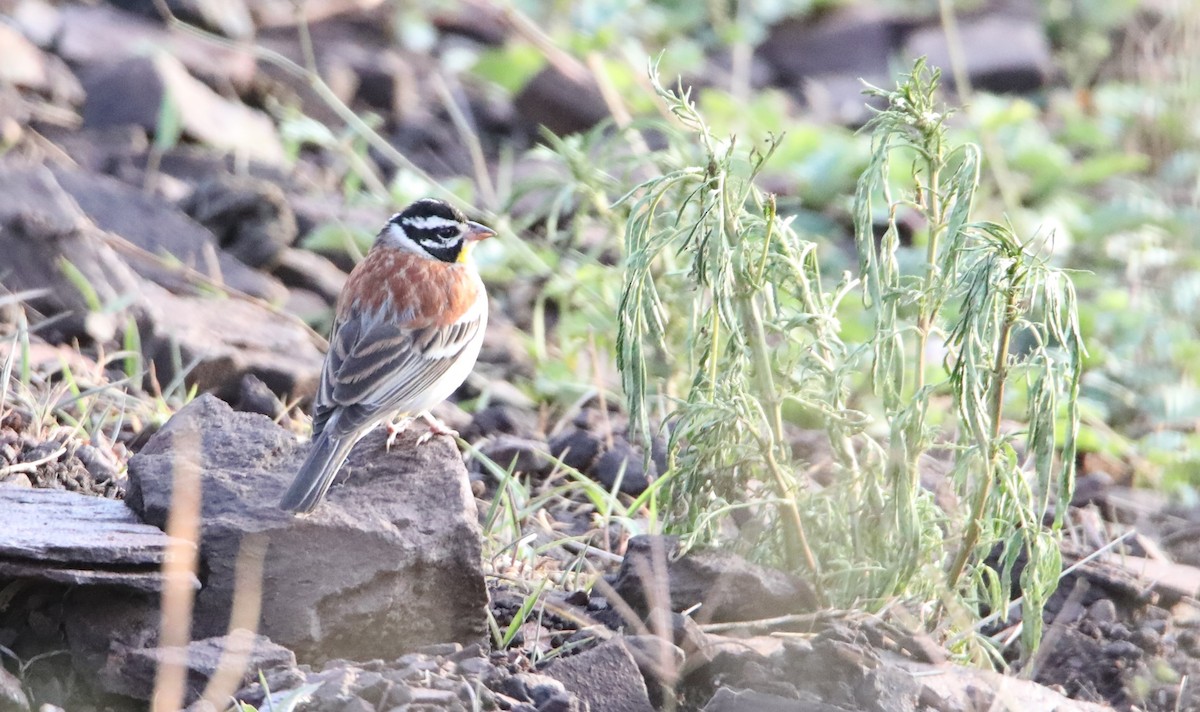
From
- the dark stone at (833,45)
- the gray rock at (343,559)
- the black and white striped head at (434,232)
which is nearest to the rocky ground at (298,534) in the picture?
the gray rock at (343,559)

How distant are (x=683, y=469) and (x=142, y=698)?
166 centimetres

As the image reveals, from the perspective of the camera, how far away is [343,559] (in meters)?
4.48

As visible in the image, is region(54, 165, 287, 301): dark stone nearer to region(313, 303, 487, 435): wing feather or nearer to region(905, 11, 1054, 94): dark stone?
region(313, 303, 487, 435): wing feather

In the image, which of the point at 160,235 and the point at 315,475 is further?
the point at 160,235

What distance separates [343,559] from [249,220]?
4427 mm

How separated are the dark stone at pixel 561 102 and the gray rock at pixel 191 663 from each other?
278 inches

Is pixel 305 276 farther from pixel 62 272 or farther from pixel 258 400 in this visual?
pixel 258 400

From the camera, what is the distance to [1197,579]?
19.2ft

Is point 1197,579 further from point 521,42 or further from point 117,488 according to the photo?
point 521,42

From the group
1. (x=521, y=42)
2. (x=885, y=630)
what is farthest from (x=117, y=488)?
(x=521, y=42)

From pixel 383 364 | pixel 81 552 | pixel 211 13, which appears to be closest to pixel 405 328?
pixel 383 364

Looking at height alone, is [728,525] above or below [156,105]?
below

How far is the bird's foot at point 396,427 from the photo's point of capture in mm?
5324

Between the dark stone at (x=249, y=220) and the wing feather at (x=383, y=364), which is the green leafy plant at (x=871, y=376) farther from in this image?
the dark stone at (x=249, y=220)
